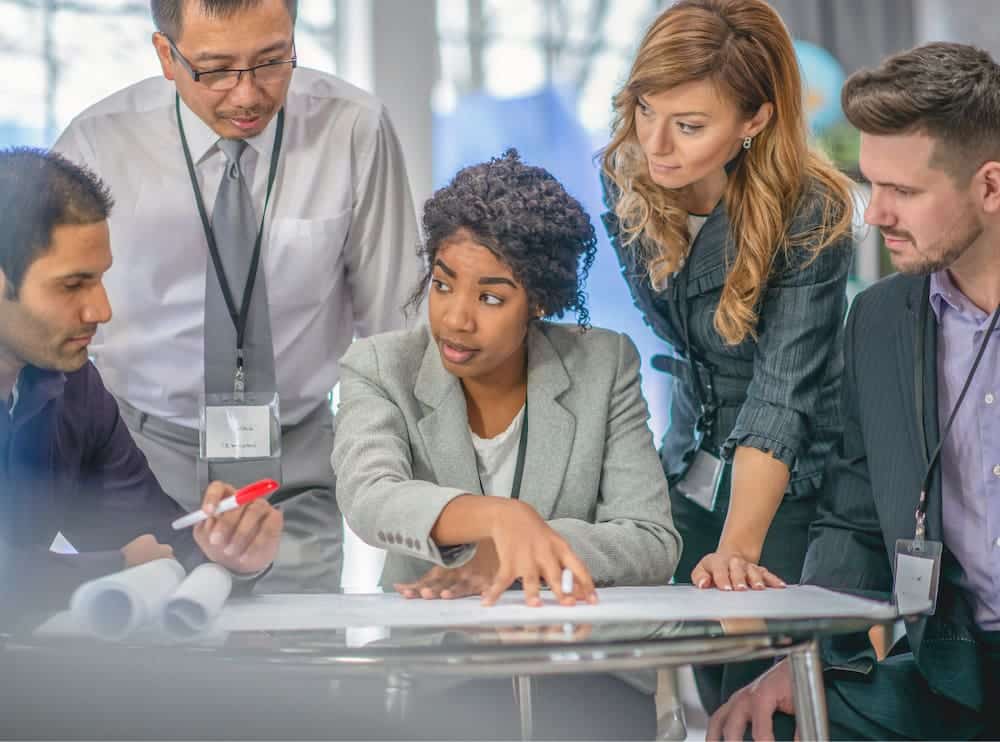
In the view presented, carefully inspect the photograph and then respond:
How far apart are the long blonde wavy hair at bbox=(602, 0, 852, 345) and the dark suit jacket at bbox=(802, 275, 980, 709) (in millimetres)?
172

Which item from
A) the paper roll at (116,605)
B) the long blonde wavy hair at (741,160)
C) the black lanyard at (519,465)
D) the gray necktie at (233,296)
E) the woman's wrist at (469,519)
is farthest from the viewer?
the gray necktie at (233,296)

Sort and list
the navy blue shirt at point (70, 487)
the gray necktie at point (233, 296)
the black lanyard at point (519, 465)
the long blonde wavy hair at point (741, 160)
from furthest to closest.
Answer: the gray necktie at point (233, 296) < the long blonde wavy hair at point (741, 160) < the black lanyard at point (519, 465) < the navy blue shirt at point (70, 487)

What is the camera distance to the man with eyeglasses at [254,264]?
7.17 feet

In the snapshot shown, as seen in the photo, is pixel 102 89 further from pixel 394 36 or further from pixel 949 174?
pixel 949 174

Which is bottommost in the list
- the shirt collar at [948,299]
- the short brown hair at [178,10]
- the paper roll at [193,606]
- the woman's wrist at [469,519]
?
the paper roll at [193,606]

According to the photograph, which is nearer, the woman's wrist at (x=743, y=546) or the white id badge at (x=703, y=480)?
the woman's wrist at (x=743, y=546)

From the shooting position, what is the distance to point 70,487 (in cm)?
182

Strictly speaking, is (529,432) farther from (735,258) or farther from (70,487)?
(70,487)

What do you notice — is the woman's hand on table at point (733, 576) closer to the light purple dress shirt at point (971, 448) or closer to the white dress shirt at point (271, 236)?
the light purple dress shirt at point (971, 448)

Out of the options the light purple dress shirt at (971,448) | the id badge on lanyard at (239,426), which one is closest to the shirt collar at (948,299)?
the light purple dress shirt at (971,448)

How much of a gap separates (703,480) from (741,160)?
562 mm

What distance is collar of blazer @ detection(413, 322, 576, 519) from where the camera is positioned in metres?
1.76

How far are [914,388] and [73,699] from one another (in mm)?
1252

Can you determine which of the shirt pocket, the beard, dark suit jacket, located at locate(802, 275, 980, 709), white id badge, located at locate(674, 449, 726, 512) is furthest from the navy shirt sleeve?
the beard
